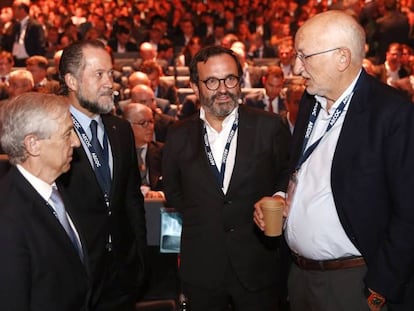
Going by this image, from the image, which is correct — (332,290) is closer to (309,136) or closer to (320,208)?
(320,208)

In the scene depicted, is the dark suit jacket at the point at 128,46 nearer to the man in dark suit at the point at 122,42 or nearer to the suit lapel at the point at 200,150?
the man in dark suit at the point at 122,42

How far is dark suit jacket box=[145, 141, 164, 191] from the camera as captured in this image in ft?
15.8

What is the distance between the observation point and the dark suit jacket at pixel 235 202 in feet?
10.8

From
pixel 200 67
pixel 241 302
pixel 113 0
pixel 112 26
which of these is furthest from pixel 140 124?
pixel 113 0

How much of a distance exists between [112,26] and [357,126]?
14.1 m

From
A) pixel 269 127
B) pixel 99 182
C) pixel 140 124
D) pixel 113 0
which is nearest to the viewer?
pixel 99 182

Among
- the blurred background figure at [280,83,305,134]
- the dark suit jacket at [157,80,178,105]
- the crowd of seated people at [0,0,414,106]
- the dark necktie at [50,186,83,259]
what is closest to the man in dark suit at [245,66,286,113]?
the crowd of seated people at [0,0,414,106]

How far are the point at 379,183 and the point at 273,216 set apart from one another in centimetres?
47

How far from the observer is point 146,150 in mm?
5281

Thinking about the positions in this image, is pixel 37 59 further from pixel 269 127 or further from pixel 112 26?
pixel 112 26

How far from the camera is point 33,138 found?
7.64 ft

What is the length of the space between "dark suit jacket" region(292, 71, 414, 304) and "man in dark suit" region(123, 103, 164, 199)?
210 centimetres

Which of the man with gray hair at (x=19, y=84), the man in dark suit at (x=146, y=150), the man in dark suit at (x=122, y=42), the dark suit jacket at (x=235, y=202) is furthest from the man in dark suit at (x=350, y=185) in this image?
the man in dark suit at (x=122, y=42)

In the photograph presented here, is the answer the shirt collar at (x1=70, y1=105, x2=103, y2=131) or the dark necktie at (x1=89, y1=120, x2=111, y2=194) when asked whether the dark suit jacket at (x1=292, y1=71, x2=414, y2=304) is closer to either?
the dark necktie at (x1=89, y1=120, x2=111, y2=194)
